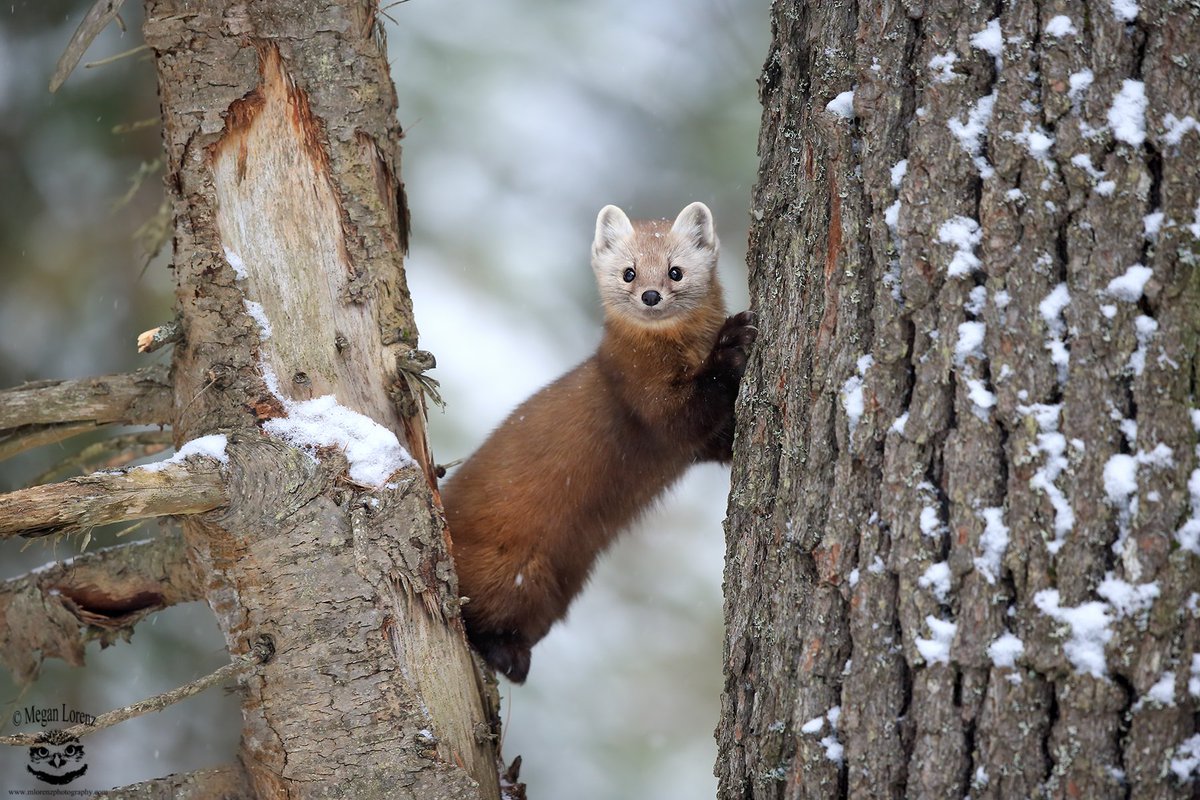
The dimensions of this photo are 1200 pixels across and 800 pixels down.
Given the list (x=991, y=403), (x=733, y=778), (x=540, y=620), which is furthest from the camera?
(x=540, y=620)

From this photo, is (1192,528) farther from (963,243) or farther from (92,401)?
(92,401)

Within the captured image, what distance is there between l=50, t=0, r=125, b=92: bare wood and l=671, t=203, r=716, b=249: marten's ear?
2.42 meters

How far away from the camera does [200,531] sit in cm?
283

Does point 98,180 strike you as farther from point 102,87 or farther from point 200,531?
point 200,531

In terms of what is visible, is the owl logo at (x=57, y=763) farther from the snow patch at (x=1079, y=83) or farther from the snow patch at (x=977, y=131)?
the snow patch at (x=1079, y=83)

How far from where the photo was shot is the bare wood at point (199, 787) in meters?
2.90

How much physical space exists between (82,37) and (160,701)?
1.86 m

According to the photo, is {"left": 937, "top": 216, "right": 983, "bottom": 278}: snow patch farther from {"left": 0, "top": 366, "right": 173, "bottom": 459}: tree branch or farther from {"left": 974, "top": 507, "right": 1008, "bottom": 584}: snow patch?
{"left": 0, "top": 366, "right": 173, "bottom": 459}: tree branch

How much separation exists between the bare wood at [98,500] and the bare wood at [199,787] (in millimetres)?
907

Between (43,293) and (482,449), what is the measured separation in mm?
2750

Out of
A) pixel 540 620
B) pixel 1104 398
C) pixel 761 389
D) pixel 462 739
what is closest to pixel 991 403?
pixel 1104 398

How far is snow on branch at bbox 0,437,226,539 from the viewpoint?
221cm

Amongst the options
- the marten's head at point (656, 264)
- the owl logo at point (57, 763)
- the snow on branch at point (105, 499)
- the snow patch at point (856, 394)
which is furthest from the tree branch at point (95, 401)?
the snow patch at point (856, 394)

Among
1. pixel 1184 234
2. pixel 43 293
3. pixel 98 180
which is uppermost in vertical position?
pixel 98 180
